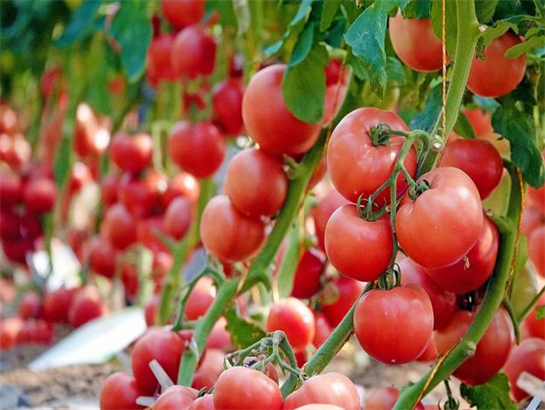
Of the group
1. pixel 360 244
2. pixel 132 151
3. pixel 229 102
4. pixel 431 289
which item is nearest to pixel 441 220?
pixel 360 244

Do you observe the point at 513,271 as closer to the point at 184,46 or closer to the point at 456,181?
the point at 456,181

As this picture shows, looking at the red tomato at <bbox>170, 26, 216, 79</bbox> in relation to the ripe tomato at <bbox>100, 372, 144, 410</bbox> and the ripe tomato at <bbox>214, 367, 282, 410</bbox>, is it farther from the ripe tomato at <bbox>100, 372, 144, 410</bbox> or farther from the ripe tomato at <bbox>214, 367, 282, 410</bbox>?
the ripe tomato at <bbox>214, 367, 282, 410</bbox>

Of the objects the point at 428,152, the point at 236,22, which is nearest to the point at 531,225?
the point at 428,152

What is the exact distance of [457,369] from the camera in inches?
44.1

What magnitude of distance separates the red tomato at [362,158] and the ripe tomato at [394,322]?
0.30ft

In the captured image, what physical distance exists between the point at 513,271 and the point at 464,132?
199 mm

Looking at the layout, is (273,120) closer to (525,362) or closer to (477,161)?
(477,161)

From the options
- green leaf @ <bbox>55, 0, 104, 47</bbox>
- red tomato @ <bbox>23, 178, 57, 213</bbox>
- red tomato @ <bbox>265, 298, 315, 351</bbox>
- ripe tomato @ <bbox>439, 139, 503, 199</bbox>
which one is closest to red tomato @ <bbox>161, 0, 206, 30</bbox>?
green leaf @ <bbox>55, 0, 104, 47</bbox>

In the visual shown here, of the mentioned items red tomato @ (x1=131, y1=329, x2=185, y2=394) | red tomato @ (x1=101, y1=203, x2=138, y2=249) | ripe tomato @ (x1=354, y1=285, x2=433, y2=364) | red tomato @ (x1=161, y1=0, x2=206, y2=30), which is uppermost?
ripe tomato @ (x1=354, y1=285, x2=433, y2=364)

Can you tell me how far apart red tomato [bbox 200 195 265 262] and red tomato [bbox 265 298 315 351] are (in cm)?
9

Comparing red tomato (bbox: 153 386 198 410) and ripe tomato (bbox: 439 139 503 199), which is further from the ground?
ripe tomato (bbox: 439 139 503 199)

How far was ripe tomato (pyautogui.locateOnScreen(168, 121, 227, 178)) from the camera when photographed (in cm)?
171

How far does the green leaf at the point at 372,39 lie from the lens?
2.99ft

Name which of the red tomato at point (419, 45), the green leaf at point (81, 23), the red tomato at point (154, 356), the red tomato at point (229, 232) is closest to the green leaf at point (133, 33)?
the green leaf at point (81, 23)
